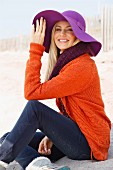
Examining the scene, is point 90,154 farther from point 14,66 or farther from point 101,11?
point 101,11

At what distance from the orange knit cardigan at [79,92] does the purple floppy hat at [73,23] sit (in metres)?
0.10

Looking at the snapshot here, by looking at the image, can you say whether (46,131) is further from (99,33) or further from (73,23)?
(99,33)

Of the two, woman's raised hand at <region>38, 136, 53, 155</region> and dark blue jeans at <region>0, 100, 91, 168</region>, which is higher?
dark blue jeans at <region>0, 100, 91, 168</region>

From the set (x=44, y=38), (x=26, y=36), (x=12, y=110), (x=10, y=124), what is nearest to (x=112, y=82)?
(x=12, y=110)

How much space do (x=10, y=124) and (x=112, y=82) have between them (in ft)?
8.81

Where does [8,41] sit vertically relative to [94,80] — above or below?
below

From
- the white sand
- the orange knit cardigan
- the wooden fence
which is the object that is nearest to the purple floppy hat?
the orange knit cardigan

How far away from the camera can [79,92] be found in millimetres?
2654

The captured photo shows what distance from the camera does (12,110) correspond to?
6.72 m

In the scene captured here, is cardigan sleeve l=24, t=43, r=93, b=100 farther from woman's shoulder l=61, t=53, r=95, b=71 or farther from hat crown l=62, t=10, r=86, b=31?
hat crown l=62, t=10, r=86, b=31

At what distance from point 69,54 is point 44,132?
0.49m

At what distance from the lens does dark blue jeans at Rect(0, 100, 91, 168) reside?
252cm

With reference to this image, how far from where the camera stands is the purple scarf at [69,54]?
8.77ft

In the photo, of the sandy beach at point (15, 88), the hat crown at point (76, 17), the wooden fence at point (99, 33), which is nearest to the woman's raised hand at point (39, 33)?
the hat crown at point (76, 17)
